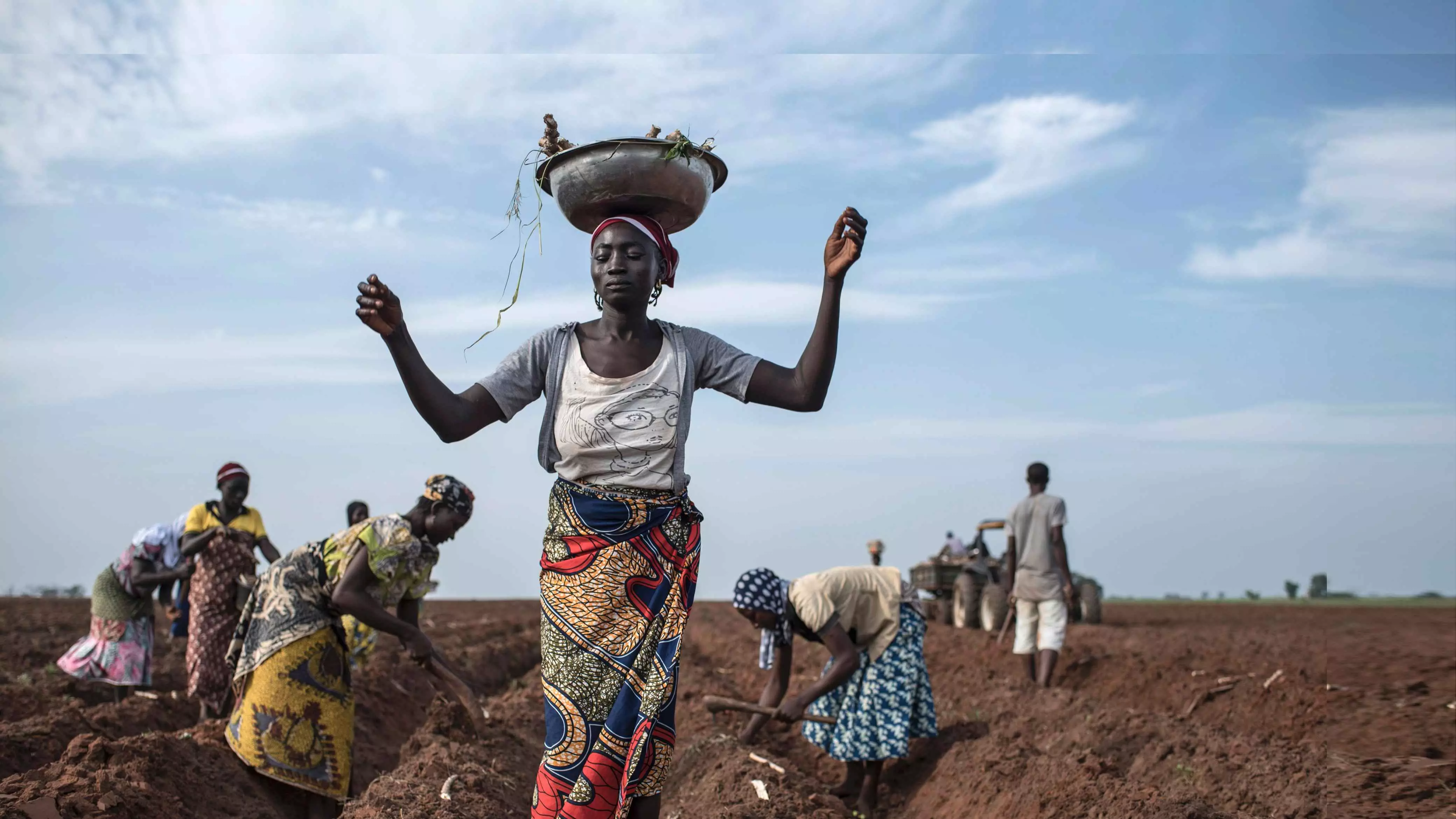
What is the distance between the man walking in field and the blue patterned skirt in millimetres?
2522

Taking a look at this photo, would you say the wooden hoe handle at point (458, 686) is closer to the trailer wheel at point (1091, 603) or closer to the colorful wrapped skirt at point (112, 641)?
the colorful wrapped skirt at point (112, 641)

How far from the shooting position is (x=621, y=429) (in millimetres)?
3014

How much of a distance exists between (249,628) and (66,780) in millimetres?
855

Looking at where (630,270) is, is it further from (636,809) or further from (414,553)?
(414,553)

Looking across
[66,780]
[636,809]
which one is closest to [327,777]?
[66,780]

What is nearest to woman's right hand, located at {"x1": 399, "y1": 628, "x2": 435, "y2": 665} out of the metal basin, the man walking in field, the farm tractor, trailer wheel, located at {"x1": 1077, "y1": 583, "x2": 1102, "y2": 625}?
the metal basin

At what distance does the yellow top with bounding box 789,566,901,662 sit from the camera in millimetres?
5941

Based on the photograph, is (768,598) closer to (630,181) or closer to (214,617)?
(630,181)

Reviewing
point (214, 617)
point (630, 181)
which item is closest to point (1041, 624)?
point (214, 617)

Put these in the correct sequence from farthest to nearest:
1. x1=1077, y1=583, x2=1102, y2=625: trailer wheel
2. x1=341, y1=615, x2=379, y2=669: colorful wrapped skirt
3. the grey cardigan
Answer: x1=1077, y1=583, x2=1102, y2=625: trailer wheel → x1=341, y1=615, x2=379, y2=669: colorful wrapped skirt → the grey cardigan

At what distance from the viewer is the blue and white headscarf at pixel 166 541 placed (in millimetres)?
8031

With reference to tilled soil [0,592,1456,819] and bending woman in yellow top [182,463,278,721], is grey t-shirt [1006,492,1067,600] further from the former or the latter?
bending woman in yellow top [182,463,278,721]

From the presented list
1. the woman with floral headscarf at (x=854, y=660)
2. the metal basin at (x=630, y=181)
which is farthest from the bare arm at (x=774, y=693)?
the metal basin at (x=630, y=181)

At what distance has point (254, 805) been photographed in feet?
17.0
